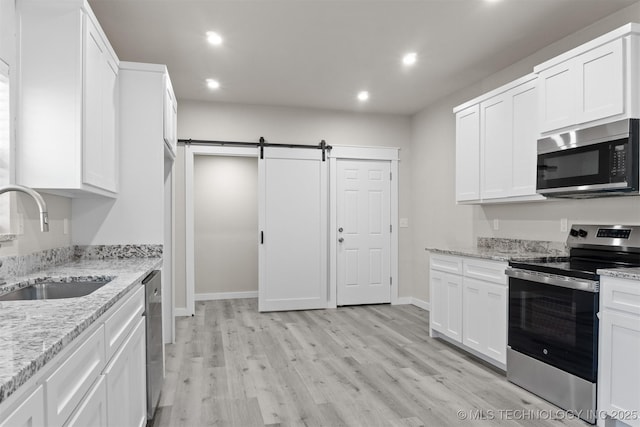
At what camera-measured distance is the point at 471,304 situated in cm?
340

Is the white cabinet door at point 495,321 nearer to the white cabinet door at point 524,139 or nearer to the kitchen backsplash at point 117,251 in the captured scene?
the white cabinet door at point 524,139

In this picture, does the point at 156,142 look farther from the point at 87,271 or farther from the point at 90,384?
the point at 90,384

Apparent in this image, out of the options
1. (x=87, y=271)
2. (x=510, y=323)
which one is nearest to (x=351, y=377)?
(x=510, y=323)

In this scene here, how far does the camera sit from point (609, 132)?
99.1 inches

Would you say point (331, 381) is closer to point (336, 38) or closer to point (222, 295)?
point (336, 38)

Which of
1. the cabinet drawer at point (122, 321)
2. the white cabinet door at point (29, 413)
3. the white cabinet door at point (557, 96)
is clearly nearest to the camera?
the white cabinet door at point (29, 413)

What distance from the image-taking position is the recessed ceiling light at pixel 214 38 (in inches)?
125

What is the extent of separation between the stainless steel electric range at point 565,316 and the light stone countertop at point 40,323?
2.50 meters

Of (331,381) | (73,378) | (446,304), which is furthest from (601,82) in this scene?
(73,378)

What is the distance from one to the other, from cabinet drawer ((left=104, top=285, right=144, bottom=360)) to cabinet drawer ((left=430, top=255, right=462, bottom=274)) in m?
2.62

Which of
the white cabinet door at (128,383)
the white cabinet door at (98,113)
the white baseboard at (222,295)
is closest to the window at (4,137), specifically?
the white cabinet door at (98,113)

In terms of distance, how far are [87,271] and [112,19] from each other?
6.37 feet

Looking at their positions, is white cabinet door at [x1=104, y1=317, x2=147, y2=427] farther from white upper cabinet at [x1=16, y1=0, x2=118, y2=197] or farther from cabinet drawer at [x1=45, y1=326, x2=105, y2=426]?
white upper cabinet at [x1=16, y1=0, x2=118, y2=197]

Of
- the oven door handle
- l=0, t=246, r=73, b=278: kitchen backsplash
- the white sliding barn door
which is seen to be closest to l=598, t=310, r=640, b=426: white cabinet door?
the oven door handle
